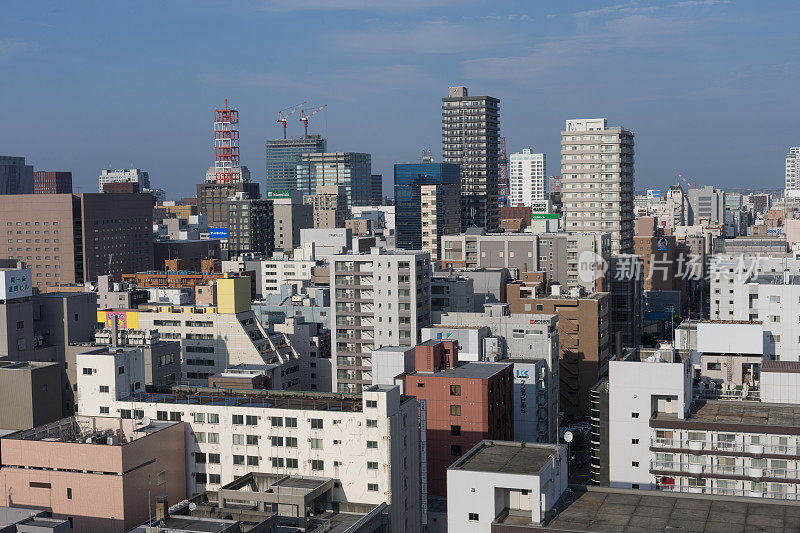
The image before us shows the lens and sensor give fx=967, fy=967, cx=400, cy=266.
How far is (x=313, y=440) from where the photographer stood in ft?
135

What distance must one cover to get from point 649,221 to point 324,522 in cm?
13417

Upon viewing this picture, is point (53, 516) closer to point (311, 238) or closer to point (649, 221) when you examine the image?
point (311, 238)

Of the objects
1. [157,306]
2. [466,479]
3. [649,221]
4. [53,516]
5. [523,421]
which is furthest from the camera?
[649,221]

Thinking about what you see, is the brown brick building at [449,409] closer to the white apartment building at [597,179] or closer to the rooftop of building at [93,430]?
the rooftop of building at [93,430]

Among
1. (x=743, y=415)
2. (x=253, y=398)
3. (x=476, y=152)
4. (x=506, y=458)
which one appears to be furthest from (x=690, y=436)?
(x=476, y=152)

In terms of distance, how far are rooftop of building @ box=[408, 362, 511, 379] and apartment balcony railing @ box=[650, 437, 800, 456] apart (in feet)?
42.5

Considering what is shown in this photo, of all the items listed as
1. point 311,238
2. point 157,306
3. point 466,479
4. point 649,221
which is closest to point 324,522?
point 466,479

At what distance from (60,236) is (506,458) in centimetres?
12495

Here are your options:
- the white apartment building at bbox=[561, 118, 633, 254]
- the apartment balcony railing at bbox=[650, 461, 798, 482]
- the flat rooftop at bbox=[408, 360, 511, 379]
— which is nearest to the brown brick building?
the flat rooftop at bbox=[408, 360, 511, 379]

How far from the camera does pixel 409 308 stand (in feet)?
225

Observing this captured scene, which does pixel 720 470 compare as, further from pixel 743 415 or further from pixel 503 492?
pixel 503 492

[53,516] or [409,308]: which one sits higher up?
[409,308]

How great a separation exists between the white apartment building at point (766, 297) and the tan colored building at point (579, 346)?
10.7 metres

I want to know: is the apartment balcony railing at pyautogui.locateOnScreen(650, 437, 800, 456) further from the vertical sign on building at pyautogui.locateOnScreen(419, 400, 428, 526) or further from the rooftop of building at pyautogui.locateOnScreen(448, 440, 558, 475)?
the vertical sign on building at pyautogui.locateOnScreen(419, 400, 428, 526)
